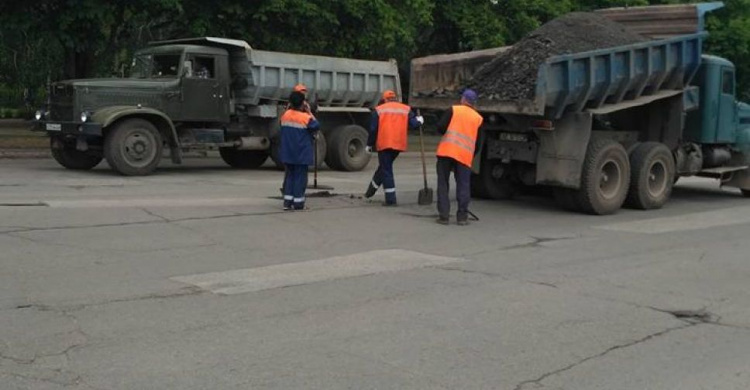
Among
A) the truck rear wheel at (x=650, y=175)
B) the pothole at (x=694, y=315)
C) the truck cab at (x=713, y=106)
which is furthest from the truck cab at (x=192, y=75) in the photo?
the pothole at (x=694, y=315)

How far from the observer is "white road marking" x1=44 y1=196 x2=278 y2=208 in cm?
1077

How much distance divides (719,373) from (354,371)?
223 cm

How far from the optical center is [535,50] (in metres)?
11.6

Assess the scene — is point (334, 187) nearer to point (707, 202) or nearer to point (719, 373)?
point (707, 202)

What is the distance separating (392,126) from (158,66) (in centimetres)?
677

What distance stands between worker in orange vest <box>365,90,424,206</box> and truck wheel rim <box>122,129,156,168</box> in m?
5.30

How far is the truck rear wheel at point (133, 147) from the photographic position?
14.9m

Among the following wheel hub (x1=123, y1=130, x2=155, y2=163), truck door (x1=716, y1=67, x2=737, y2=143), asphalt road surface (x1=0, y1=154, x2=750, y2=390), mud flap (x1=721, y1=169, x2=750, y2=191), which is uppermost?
truck door (x1=716, y1=67, x2=737, y2=143)

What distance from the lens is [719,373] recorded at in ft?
16.1

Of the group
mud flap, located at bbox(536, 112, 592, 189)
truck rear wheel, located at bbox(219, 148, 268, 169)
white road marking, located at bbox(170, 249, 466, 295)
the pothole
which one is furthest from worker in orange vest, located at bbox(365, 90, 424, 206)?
truck rear wheel, located at bbox(219, 148, 268, 169)

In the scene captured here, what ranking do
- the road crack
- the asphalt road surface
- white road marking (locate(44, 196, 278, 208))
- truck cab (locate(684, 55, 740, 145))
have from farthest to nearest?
truck cab (locate(684, 55, 740, 145)) < white road marking (locate(44, 196, 278, 208)) < the asphalt road surface < the road crack

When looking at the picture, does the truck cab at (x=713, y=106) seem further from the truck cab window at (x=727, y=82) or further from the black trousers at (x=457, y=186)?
the black trousers at (x=457, y=186)

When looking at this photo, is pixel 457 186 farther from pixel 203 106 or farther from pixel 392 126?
pixel 203 106

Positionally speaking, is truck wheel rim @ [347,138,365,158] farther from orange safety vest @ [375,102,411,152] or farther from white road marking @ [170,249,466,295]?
white road marking @ [170,249,466,295]
